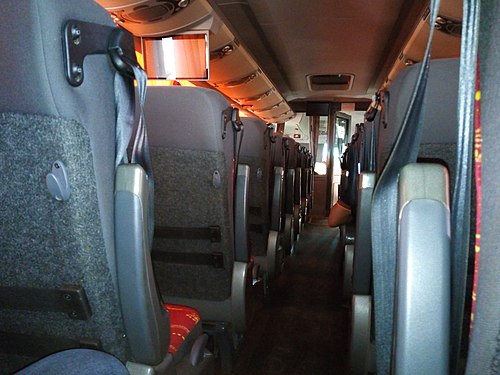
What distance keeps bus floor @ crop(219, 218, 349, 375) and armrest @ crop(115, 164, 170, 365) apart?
1301 mm

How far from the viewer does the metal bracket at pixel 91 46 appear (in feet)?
2.01

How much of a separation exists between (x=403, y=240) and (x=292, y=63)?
6166mm

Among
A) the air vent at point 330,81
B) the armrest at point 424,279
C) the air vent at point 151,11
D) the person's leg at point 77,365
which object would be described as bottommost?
the person's leg at point 77,365

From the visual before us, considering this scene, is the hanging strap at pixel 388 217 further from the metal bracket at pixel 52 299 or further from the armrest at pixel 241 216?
the armrest at pixel 241 216

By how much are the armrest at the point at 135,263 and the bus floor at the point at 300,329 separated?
51.2 inches

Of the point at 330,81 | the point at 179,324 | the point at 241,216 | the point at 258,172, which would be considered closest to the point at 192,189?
the point at 241,216

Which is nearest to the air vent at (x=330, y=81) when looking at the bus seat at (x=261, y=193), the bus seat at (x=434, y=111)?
the bus seat at (x=261, y=193)

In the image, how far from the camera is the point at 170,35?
3668 mm

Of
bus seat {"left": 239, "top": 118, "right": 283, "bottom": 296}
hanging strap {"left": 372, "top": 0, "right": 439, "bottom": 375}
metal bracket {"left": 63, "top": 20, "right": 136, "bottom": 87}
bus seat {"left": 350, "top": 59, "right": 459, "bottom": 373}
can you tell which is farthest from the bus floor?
metal bracket {"left": 63, "top": 20, "right": 136, "bottom": 87}

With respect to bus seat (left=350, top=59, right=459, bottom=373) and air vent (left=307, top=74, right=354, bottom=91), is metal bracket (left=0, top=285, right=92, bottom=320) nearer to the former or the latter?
bus seat (left=350, top=59, right=459, bottom=373)

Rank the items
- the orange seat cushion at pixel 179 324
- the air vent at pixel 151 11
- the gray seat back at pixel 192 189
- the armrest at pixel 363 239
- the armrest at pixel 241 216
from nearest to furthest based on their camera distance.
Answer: the orange seat cushion at pixel 179 324
the gray seat back at pixel 192 189
the armrest at pixel 363 239
the armrest at pixel 241 216
the air vent at pixel 151 11

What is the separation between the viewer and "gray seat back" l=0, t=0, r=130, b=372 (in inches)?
23.4

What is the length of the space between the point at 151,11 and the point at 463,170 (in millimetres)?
3035

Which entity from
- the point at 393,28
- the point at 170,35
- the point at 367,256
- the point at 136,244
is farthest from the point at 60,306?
the point at 393,28
